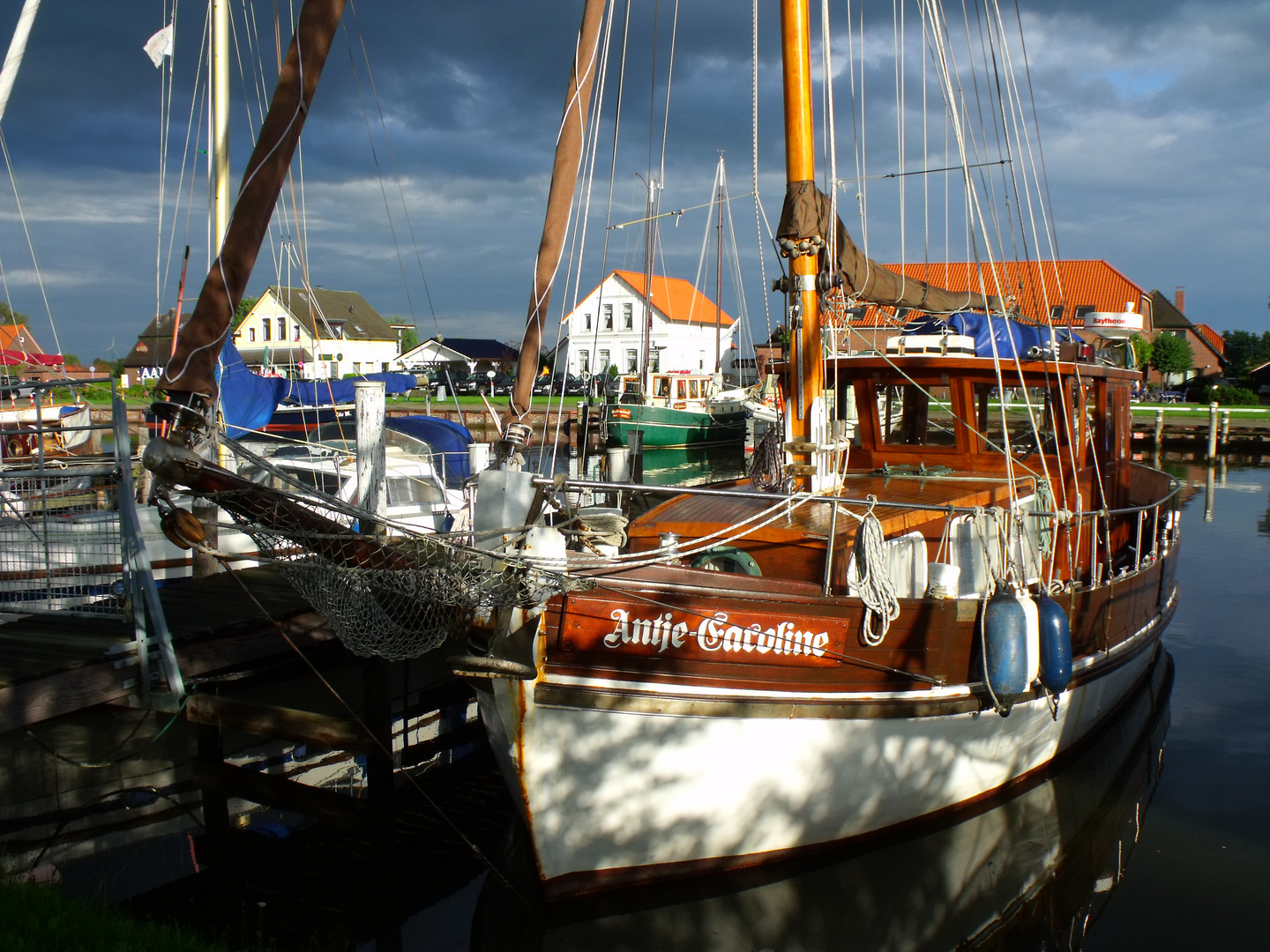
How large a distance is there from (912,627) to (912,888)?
1.93m

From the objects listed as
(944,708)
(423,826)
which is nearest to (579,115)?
(944,708)

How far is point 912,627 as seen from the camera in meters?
6.29

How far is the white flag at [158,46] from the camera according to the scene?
Answer: 36.3 feet

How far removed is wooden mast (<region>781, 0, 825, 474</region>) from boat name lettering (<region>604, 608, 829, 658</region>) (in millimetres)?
1732

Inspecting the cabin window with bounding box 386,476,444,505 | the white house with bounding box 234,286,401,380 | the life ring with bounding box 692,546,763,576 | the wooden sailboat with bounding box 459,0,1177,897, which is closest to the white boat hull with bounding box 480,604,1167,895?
the wooden sailboat with bounding box 459,0,1177,897

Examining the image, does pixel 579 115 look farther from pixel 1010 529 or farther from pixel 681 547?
pixel 1010 529

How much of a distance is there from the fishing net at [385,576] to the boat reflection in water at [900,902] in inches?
82.8

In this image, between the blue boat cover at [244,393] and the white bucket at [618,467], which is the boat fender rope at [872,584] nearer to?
the blue boat cover at [244,393]

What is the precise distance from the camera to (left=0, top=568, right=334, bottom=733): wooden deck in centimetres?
636

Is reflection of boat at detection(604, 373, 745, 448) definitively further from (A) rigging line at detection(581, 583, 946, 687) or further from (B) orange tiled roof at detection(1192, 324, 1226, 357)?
(B) orange tiled roof at detection(1192, 324, 1226, 357)

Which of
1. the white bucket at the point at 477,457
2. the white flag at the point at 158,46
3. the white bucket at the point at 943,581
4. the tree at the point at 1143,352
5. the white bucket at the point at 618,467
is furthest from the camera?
the tree at the point at 1143,352

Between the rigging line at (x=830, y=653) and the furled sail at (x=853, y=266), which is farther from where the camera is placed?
the furled sail at (x=853, y=266)

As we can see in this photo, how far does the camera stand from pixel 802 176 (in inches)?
291

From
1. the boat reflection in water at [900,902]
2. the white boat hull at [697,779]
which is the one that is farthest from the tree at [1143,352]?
the white boat hull at [697,779]
